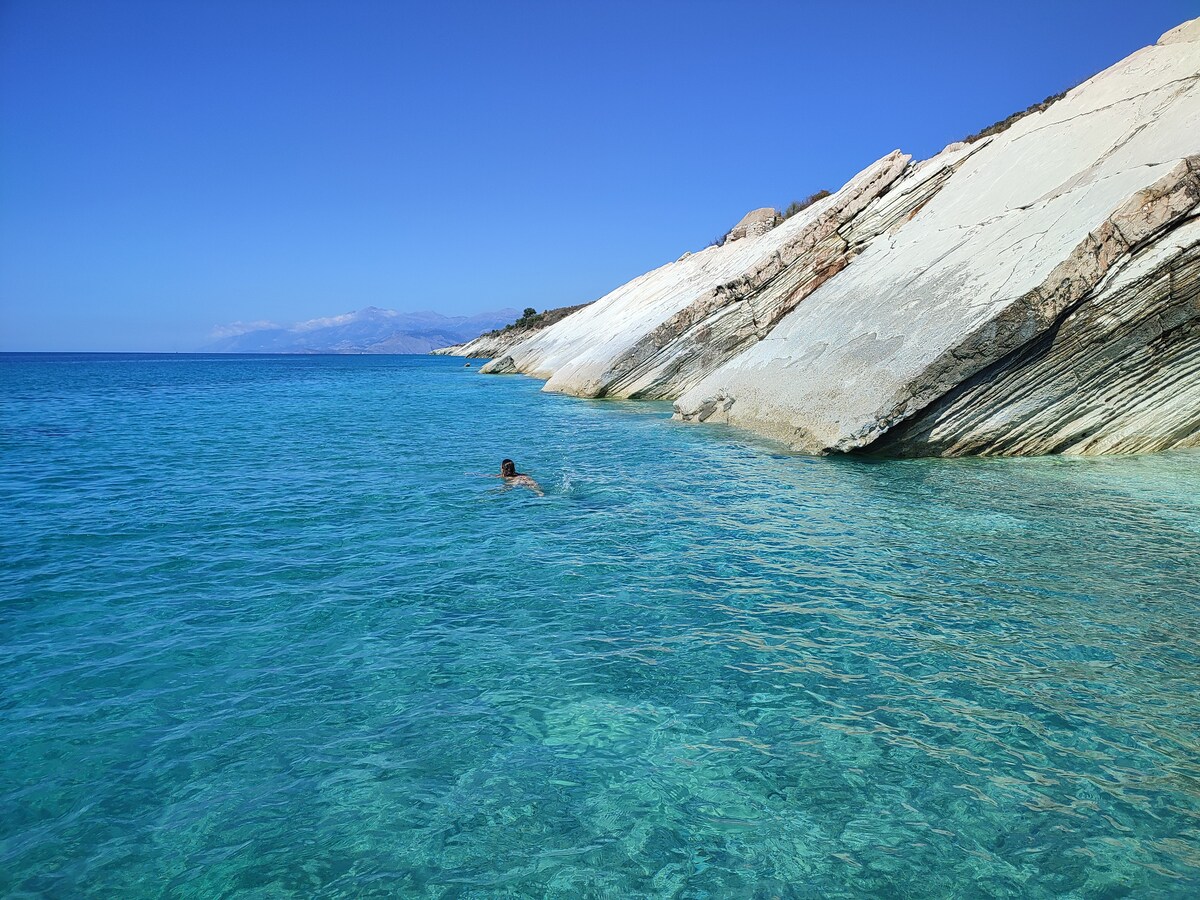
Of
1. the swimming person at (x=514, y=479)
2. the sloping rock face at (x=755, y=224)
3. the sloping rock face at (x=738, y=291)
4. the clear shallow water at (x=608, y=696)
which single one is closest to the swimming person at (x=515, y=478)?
the swimming person at (x=514, y=479)

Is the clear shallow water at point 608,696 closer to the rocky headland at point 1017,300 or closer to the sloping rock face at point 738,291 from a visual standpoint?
the rocky headland at point 1017,300

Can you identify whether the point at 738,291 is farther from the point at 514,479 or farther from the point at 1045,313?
the point at 514,479

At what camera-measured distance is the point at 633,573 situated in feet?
29.3

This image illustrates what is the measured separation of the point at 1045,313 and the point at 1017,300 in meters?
0.53

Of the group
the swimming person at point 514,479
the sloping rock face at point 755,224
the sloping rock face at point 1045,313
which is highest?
the sloping rock face at point 755,224

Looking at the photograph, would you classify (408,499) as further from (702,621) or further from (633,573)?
(702,621)

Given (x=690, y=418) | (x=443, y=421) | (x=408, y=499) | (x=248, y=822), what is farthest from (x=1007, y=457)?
(x=443, y=421)

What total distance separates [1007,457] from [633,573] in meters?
10.8

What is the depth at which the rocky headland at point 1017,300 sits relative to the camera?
1349 cm

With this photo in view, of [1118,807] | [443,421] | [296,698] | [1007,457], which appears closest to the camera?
[1118,807]

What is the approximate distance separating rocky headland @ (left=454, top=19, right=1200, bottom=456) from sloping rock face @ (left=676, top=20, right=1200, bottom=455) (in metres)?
0.04

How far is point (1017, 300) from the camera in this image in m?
13.6

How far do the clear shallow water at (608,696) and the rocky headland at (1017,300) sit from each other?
2919 millimetres

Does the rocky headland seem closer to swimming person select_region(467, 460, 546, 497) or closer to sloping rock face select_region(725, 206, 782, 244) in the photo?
swimming person select_region(467, 460, 546, 497)
